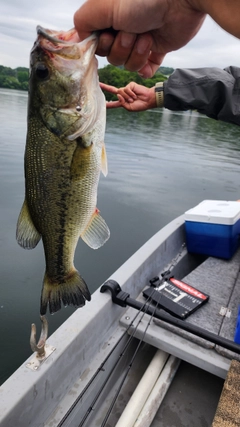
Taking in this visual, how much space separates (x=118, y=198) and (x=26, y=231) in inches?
314

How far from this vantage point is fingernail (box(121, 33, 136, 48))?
1418 mm

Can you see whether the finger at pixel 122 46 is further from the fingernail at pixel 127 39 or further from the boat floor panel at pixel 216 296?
the boat floor panel at pixel 216 296

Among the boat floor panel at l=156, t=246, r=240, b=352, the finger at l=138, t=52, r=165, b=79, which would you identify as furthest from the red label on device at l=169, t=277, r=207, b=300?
the finger at l=138, t=52, r=165, b=79

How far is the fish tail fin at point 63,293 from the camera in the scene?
1715 millimetres

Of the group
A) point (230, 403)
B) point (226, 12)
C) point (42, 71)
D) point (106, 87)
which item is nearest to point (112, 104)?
point (106, 87)

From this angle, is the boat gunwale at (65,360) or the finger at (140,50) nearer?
the finger at (140,50)

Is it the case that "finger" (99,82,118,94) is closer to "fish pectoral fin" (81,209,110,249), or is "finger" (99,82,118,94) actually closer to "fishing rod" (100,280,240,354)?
"fish pectoral fin" (81,209,110,249)

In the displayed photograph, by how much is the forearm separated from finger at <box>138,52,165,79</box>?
1.68 feet

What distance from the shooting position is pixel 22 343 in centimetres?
425

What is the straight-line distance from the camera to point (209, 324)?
2.99 meters

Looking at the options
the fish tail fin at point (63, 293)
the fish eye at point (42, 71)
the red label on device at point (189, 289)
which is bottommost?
the red label on device at point (189, 289)

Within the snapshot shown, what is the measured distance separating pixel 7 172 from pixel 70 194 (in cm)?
951

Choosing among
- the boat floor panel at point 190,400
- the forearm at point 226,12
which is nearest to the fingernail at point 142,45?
the forearm at point 226,12

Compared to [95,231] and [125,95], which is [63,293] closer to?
[95,231]
